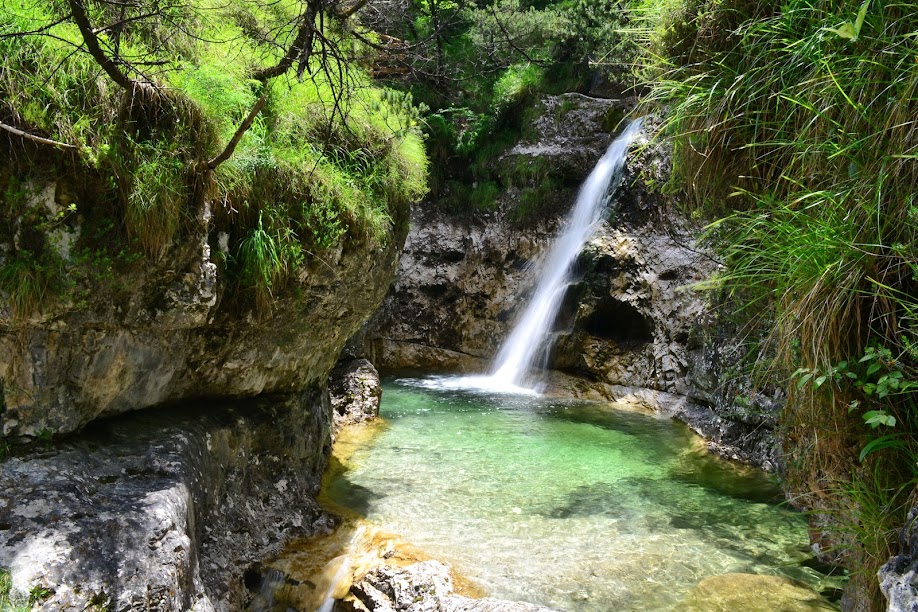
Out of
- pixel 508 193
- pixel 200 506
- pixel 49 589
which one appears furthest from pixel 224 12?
pixel 508 193

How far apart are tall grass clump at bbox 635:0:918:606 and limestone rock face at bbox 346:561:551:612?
193cm

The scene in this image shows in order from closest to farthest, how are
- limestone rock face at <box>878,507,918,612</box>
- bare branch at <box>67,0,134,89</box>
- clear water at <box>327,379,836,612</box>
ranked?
limestone rock face at <box>878,507,918,612</box> < bare branch at <box>67,0,134,89</box> < clear water at <box>327,379,836,612</box>

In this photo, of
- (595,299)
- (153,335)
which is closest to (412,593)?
(153,335)

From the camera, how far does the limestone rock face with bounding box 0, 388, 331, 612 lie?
2.61 metres

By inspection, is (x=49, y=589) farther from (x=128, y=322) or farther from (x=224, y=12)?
(x=224, y=12)

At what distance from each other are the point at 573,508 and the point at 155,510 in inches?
137

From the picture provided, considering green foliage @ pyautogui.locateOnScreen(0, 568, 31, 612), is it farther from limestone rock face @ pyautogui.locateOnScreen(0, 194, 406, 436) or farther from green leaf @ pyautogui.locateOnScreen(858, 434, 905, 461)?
green leaf @ pyautogui.locateOnScreen(858, 434, 905, 461)

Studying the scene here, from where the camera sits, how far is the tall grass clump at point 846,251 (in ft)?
7.01

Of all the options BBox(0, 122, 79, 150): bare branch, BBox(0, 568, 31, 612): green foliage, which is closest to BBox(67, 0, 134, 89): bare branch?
BBox(0, 122, 79, 150): bare branch

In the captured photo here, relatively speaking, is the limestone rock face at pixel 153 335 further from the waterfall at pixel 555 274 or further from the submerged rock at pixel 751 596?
the waterfall at pixel 555 274

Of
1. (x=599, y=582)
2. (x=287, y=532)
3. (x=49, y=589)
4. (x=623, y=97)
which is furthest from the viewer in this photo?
(x=623, y=97)

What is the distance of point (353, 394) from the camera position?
8.33m

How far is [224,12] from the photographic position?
209 inches

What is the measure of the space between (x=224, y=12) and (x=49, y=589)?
4671 millimetres
